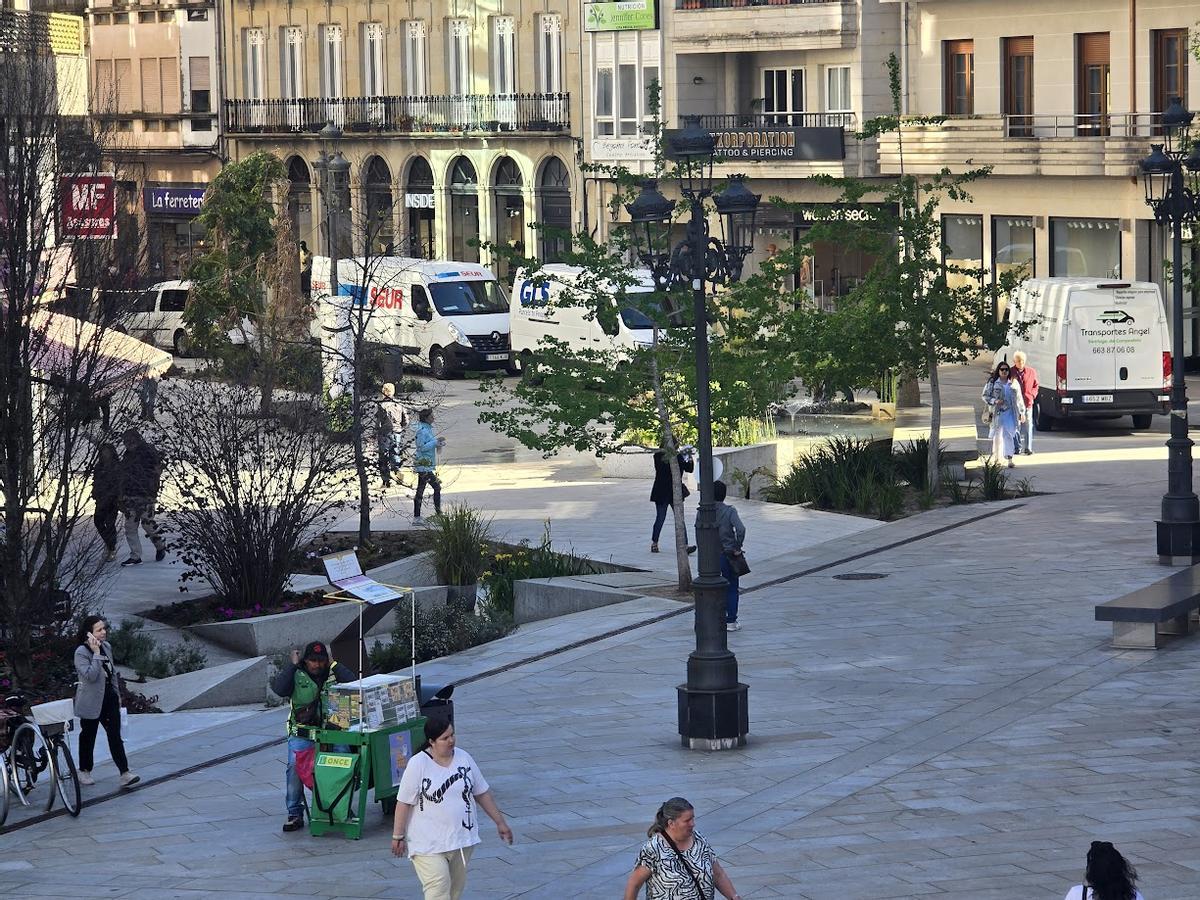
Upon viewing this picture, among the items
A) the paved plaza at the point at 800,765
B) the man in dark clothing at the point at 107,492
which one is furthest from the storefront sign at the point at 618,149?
the paved plaza at the point at 800,765

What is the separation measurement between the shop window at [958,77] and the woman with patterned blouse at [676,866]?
38.9m

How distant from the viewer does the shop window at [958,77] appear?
47438 millimetres

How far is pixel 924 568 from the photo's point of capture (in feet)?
77.7

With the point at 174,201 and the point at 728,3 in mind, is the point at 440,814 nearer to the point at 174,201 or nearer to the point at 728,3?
the point at 728,3

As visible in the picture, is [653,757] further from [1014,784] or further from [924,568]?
[924,568]

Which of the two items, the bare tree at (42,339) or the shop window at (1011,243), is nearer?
the bare tree at (42,339)

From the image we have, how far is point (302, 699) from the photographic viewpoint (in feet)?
47.7

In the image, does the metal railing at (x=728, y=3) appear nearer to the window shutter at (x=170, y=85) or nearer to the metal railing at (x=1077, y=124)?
the metal railing at (x=1077, y=124)

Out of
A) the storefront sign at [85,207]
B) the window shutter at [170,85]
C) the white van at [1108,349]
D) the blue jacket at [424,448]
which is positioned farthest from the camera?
the window shutter at [170,85]

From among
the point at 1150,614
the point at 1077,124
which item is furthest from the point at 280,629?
the point at 1077,124

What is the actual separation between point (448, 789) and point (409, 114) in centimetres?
5198

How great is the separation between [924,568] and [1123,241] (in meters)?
21.3

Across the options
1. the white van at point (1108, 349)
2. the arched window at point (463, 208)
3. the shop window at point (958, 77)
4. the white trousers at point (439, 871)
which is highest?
the shop window at point (958, 77)

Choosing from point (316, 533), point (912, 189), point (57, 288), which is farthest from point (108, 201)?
point (912, 189)
